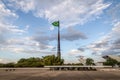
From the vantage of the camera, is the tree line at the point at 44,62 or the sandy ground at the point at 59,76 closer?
the sandy ground at the point at 59,76

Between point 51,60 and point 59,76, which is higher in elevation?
point 51,60

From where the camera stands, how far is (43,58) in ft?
514

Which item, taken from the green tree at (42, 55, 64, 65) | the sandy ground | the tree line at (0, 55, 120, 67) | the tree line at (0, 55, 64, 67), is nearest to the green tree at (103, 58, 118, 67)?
the tree line at (0, 55, 120, 67)

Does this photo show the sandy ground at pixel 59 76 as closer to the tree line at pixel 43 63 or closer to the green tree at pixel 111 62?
the tree line at pixel 43 63

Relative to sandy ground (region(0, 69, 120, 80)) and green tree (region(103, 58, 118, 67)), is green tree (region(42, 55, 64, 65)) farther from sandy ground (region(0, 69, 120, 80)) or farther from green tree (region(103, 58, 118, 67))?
sandy ground (region(0, 69, 120, 80))

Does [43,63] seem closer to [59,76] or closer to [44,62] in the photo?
[44,62]

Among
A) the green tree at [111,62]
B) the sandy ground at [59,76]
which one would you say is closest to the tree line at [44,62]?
the green tree at [111,62]

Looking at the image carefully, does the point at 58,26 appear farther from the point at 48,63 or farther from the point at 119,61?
the point at 119,61

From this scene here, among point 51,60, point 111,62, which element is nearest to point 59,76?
point 51,60

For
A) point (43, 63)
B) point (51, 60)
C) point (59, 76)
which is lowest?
point (59, 76)

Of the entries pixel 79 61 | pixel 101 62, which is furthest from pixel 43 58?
pixel 101 62

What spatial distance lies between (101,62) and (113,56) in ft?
33.7

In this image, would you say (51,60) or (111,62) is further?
(111,62)

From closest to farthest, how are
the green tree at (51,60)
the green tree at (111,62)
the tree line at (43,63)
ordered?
the tree line at (43,63) → the green tree at (51,60) → the green tree at (111,62)
